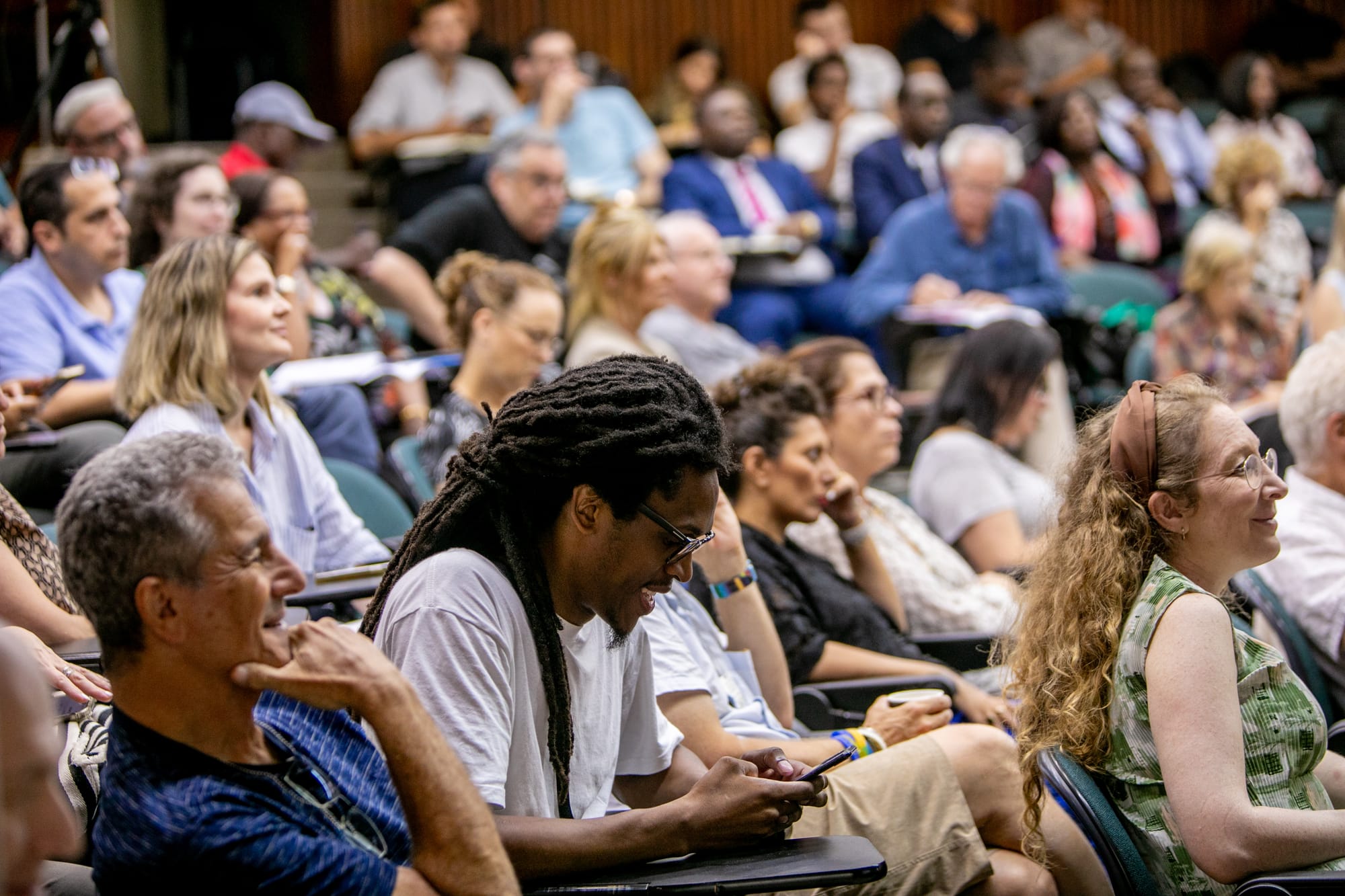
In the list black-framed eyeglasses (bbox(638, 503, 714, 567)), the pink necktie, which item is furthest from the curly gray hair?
the pink necktie

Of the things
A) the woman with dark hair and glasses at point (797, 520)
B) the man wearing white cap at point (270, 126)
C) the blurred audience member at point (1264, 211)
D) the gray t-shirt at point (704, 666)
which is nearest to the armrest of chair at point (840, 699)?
the woman with dark hair and glasses at point (797, 520)

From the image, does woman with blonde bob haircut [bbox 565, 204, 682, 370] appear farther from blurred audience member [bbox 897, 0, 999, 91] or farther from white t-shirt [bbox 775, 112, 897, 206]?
blurred audience member [bbox 897, 0, 999, 91]

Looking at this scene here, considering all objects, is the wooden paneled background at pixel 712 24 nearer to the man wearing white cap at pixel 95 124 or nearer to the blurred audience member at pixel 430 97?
the blurred audience member at pixel 430 97

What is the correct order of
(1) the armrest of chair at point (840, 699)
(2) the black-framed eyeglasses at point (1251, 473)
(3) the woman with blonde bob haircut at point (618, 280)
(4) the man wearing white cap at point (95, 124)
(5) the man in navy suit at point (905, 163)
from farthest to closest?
(5) the man in navy suit at point (905, 163) < (4) the man wearing white cap at point (95, 124) < (3) the woman with blonde bob haircut at point (618, 280) < (1) the armrest of chair at point (840, 699) < (2) the black-framed eyeglasses at point (1251, 473)

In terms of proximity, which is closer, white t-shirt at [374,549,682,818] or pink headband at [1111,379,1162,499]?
white t-shirt at [374,549,682,818]

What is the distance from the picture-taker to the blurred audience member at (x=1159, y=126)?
26.2 ft

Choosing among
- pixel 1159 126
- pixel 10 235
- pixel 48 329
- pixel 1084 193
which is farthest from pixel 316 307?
pixel 1159 126

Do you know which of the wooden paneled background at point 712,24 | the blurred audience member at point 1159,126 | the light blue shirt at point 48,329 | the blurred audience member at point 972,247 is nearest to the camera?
the light blue shirt at point 48,329

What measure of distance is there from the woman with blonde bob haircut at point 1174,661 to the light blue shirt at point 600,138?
4.79 meters

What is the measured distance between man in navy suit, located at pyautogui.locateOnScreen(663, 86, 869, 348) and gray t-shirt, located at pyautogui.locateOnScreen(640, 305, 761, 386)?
1.10 meters

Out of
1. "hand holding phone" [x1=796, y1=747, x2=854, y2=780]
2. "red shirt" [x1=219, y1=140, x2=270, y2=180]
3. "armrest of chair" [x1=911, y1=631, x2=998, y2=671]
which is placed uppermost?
"red shirt" [x1=219, y1=140, x2=270, y2=180]

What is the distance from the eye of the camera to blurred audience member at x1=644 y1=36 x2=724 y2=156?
25.4 ft

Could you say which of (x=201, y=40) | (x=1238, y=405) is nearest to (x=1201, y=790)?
(x=1238, y=405)

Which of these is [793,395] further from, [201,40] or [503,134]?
[201,40]
